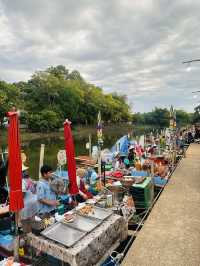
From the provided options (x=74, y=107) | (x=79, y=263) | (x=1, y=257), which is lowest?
(x=1, y=257)

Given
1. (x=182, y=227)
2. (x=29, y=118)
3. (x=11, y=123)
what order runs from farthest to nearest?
(x=29, y=118), (x=182, y=227), (x=11, y=123)

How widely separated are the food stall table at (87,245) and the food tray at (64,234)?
0.06 metres

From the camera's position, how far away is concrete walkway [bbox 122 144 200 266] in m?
4.83

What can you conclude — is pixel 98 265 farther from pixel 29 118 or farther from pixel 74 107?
pixel 74 107

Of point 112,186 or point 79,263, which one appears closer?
point 79,263

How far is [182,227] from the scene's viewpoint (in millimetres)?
6047

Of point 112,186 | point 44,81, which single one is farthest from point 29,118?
point 112,186

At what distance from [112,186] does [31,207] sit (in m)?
3.67

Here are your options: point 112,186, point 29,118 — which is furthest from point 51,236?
point 29,118

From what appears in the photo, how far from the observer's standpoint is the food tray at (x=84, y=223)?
4.91 m

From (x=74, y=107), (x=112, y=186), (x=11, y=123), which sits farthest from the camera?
(x=74, y=107)

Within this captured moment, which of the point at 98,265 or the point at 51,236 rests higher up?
the point at 51,236

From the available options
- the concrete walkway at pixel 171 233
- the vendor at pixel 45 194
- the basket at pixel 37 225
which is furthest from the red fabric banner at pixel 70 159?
the concrete walkway at pixel 171 233

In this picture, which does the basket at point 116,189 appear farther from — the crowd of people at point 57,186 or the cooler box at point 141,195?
the crowd of people at point 57,186
